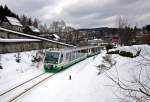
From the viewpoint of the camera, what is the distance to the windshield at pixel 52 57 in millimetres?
22423

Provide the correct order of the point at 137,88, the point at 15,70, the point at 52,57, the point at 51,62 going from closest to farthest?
the point at 137,88 → the point at 15,70 → the point at 51,62 → the point at 52,57

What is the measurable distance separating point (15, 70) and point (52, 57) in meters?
4.36

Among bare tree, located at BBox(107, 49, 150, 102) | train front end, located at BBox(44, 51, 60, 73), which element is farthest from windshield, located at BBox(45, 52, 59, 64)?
bare tree, located at BBox(107, 49, 150, 102)

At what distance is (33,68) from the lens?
79.9ft

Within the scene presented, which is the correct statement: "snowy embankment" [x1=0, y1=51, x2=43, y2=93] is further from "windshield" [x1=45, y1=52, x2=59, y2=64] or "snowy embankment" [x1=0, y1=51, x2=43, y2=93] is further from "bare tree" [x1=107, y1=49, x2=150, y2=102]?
"bare tree" [x1=107, y1=49, x2=150, y2=102]

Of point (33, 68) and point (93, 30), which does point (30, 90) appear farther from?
point (93, 30)

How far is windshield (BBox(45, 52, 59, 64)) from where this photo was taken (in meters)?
22.4

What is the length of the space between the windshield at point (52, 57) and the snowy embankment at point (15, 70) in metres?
1.81

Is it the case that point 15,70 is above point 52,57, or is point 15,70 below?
below

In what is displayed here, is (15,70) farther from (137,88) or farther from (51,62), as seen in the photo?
(137,88)

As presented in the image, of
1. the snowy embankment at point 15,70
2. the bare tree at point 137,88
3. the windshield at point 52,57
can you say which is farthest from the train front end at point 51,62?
the bare tree at point 137,88

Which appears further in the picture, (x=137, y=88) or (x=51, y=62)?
(x=51, y=62)

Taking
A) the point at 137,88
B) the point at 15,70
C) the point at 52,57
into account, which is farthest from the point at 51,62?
the point at 137,88

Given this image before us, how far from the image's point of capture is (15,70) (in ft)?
71.1
